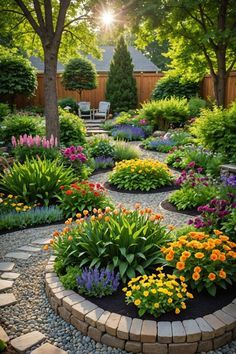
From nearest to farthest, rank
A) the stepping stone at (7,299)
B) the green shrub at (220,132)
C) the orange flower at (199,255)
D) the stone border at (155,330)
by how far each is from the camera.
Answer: the stone border at (155,330) → the orange flower at (199,255) → the stepping stone at (7,299) → the green shrub at (220,132)

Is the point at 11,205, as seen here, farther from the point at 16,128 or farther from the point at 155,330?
the point at 16,128

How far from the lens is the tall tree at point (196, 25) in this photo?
32.0 ft

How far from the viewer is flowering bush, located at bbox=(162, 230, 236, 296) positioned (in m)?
3.09

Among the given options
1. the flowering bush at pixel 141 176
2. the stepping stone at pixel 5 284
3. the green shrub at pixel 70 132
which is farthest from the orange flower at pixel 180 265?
the green shrub at pixel 70 132

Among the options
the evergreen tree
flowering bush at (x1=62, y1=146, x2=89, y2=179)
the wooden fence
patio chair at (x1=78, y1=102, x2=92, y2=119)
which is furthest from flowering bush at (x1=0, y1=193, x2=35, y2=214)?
the wooden fence

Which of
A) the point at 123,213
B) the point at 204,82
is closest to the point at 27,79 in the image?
the point at 204,82

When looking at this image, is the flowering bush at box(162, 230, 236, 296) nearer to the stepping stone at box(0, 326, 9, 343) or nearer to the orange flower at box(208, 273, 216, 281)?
the orange flower at box(208, 273, 216, 281)

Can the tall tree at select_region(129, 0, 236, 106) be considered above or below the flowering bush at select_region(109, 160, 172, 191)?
above

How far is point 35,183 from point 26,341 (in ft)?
11.6

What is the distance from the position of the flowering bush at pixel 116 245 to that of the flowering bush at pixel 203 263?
0.96 ft

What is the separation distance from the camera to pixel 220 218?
13.6 ft

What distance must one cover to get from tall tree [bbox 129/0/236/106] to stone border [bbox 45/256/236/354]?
836cm

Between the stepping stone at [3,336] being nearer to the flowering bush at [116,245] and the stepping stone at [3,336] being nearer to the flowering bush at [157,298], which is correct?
the flowering bush at [116,245]

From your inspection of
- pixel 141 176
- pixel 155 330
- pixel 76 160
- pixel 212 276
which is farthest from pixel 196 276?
pixel 76 160
